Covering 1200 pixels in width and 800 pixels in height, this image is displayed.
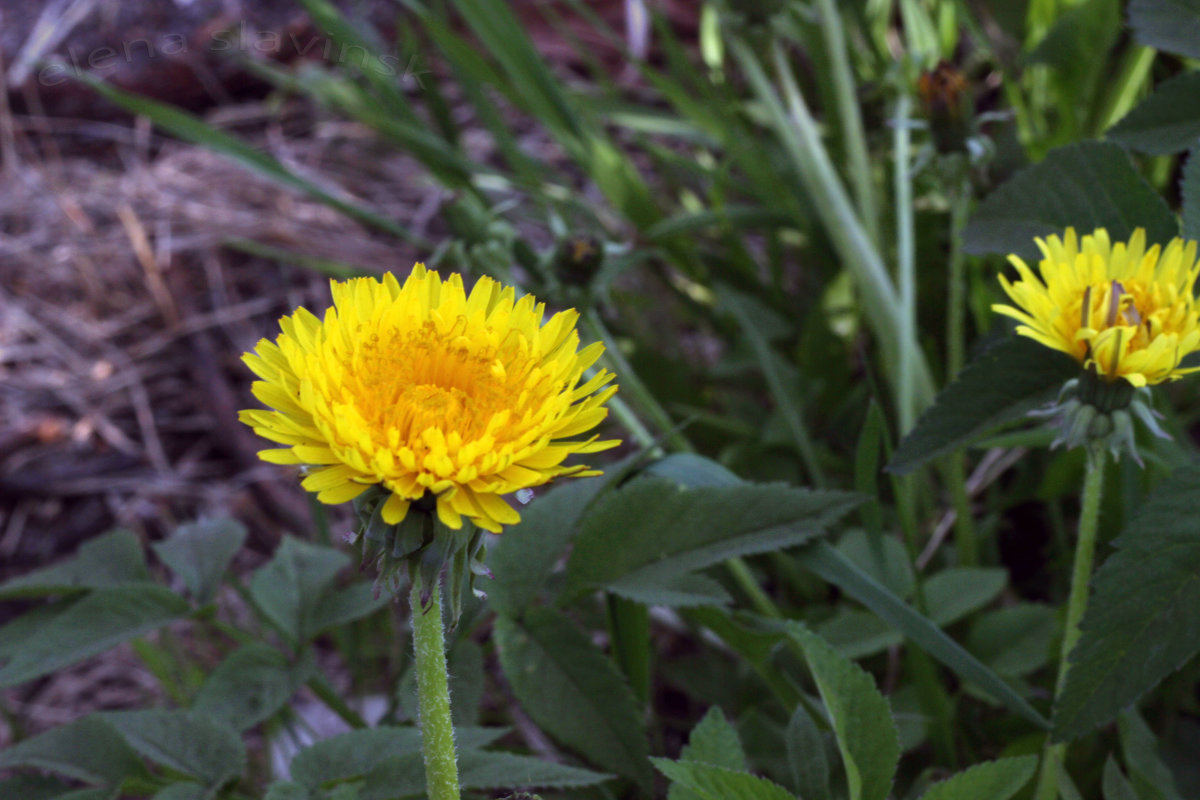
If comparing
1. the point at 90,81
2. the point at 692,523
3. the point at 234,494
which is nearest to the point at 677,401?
the point at 692,523

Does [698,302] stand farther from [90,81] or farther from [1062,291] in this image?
[90,81]

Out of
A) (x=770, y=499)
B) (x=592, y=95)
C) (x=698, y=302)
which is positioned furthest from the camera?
(x=592, y=95)

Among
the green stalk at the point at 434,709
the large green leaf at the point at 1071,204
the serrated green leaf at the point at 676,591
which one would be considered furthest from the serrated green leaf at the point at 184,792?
the large green leaf at the point at 1071,204

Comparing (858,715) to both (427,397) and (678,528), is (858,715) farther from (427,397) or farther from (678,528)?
(427,397)

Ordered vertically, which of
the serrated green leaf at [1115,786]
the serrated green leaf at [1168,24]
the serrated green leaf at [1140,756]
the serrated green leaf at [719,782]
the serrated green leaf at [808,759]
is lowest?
the serrated green leaf at [1140,756]

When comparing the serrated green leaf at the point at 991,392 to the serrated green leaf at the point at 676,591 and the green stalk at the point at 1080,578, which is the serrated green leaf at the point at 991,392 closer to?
the green stalk at the point at 1080,578

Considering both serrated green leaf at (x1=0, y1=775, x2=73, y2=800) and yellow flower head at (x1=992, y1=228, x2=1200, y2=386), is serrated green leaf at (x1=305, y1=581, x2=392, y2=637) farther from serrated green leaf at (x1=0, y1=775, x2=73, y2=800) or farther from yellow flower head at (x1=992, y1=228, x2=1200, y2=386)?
yellow flower head at (x1=992, y1=228, x2=1200, y2=386)
